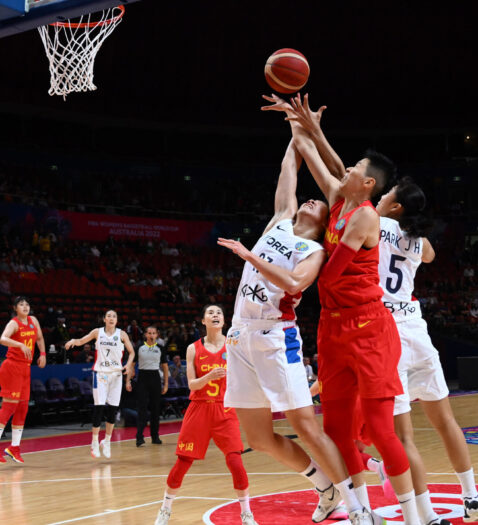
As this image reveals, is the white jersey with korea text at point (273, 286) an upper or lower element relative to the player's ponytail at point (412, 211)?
lower

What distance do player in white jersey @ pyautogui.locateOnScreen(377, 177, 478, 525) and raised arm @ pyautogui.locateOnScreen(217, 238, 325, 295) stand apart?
0.81m

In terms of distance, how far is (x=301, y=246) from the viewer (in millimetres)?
4434

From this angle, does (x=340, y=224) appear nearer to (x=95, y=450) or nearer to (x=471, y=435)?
(x=95, y=450)

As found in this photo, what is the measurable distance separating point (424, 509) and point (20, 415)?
266 inches

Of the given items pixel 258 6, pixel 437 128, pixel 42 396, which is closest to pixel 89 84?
pixel 42 396

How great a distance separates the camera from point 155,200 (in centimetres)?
2561

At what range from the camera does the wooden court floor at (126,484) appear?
609cm

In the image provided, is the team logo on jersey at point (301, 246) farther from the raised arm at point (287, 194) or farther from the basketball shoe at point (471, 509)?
the basketball shoe at point (471, 509)

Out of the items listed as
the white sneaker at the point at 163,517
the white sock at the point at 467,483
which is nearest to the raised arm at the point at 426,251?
the white sock at the point at 467,483

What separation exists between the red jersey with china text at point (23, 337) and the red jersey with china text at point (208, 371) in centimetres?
444

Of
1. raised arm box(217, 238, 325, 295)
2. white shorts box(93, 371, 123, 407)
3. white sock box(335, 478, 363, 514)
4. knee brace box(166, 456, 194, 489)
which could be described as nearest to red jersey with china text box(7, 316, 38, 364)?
white shorts box(93, 371, 123, 407)

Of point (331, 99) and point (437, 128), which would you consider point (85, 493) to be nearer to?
point (331, 99)

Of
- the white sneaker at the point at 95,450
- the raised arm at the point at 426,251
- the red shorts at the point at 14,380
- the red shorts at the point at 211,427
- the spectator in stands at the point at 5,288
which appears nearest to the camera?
the raised arm at the point at 426,251

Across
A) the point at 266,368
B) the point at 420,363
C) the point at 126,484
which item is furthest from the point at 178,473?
the point at 126,484
